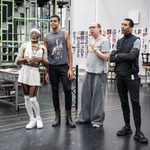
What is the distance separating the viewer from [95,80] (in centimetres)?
505

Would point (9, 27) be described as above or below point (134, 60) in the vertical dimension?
above

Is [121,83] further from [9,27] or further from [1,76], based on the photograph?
[9,27]

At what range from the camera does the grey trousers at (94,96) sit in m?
5.07

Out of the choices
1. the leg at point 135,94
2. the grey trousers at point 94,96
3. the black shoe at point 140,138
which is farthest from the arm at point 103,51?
the black shoe at point 140,138

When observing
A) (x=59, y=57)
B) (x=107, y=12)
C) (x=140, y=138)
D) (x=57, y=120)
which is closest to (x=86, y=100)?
(x=57, y=120)

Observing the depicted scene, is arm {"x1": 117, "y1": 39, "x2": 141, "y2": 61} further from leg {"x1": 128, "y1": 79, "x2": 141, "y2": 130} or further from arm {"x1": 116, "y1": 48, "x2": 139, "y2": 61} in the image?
leg {"x1": 128, "y1": 79, "x2": 141, "y2": 130}

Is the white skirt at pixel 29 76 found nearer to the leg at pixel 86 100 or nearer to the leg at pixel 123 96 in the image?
the leg at pixel 86 100

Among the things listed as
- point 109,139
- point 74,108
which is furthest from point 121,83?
point 74,108

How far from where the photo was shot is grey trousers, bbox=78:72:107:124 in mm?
5066

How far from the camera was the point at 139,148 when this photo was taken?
13.3ft

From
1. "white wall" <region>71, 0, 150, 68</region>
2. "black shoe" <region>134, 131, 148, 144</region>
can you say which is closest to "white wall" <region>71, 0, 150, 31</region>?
"white wall" <region>71, 0, 150, 68</region>

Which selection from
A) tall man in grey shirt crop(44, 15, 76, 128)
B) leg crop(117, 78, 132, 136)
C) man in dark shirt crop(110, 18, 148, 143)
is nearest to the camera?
man in dark shirt crop(110, 18, 148, 143)

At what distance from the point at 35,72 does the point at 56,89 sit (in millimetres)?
469

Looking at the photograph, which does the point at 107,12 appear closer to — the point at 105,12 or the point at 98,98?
the point at 105,12
